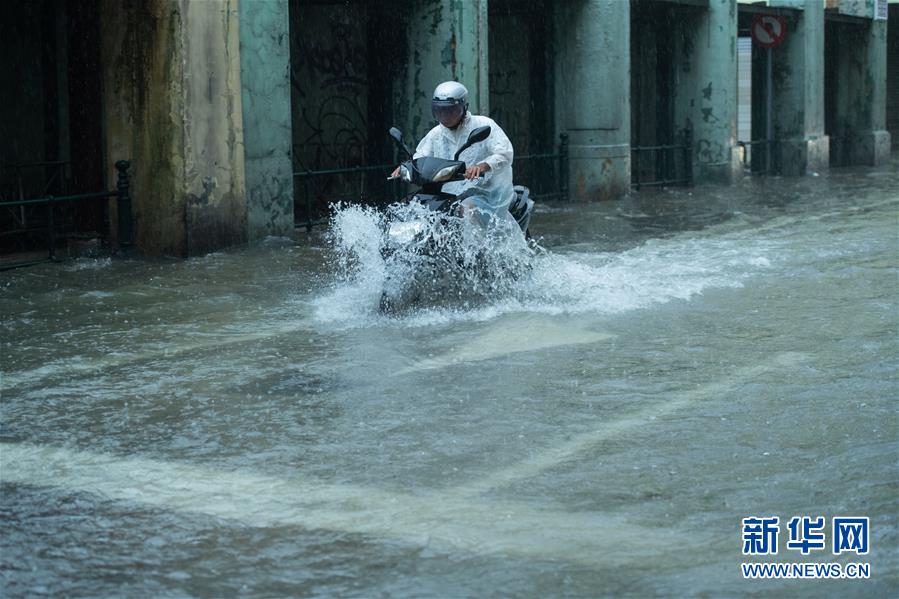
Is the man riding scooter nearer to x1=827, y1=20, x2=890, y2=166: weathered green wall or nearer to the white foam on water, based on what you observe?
the white foam on water

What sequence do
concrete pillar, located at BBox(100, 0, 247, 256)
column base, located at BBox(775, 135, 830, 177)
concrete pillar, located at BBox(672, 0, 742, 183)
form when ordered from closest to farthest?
concrete pillar, located at BBox(100, 0, 247, 256) → concrete pillar, located at BBox(672, 0, 742, 183) → column base, located at BBox(775, 135, 830, 177)

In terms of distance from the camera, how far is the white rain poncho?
966 centimetres

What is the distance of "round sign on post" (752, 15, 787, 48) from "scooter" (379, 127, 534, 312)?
16.1 m

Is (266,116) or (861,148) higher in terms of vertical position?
(266,116)

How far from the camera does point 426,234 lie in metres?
9.18

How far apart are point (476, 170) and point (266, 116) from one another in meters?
5.17

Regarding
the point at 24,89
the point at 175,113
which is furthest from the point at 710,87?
the point at 175,113

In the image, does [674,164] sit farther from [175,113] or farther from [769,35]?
[175,113]

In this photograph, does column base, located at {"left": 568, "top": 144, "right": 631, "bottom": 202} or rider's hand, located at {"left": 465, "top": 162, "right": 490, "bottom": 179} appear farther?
column base, located at {"left": 568, "top": 144, "right": 631, "bottom": 202}

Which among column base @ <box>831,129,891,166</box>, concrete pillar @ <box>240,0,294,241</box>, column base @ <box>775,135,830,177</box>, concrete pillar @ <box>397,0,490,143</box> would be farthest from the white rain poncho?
column base @ <box>831,129,891,166</box>

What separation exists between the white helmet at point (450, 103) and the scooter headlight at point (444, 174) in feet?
1.93

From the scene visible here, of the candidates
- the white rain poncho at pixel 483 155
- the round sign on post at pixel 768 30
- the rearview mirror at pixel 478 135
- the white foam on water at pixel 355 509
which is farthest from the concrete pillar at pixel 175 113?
the round sign on post at pixel 768 30

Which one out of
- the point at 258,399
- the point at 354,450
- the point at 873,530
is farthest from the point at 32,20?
the point at 873,530

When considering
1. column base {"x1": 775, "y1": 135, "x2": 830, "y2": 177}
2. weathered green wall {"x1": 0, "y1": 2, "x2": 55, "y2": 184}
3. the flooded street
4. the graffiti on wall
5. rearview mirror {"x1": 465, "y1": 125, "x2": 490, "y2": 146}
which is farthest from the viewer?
column base {"x1": 775, "y1": 135, "x2": 830, "y2": 177}
